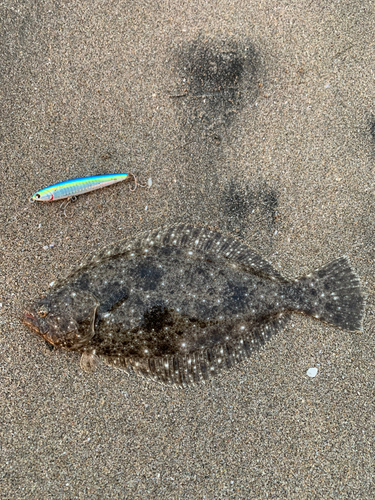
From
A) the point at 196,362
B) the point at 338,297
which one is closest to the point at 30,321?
the point at 196,362

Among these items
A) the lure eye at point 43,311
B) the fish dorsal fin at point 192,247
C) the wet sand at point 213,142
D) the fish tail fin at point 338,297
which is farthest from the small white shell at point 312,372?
the lure eye at point 43,311

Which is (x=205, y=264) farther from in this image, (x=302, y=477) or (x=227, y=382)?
(x=302, y=477)

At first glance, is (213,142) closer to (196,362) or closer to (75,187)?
(75,187)

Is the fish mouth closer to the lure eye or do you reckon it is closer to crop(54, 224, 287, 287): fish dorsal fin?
the lure eye

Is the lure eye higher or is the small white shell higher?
the lure eye

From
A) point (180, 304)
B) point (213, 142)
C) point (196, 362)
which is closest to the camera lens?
point (180, 304)

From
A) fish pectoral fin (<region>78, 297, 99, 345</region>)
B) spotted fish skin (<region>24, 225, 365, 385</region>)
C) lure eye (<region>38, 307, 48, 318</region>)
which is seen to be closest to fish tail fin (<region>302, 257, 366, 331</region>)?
spotted fish skin (<region>24, 225, 365, 385</region>)
